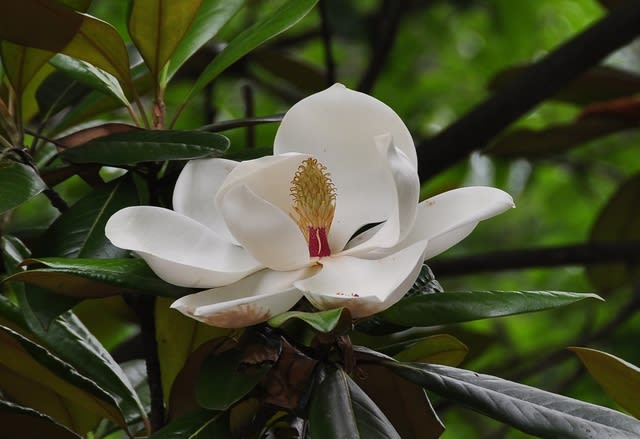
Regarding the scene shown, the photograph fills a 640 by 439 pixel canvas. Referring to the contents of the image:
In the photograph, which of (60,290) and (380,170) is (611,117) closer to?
(380,170)

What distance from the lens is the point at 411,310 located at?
75cm

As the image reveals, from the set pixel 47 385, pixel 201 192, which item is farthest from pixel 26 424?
pixel 201 192

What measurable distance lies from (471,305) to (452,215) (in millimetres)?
74

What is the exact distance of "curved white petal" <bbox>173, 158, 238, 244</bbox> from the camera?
0.84 meters

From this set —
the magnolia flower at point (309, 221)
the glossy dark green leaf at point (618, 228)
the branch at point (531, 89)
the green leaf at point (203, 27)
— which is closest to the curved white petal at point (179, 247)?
the magnolia flower at point (309, 221)

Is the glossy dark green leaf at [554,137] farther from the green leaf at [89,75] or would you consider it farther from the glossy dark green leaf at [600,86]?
the green leaf at [89,75]

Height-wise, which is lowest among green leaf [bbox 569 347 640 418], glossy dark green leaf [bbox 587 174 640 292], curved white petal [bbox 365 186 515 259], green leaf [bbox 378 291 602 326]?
glossy dark green leaf [bbox 587 174 640 292]

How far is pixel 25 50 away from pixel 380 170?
354 millimetres

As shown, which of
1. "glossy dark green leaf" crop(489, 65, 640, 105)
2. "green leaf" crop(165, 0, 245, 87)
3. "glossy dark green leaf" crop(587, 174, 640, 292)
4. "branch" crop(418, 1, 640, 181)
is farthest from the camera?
"glossy dark green leaf" crop(587, 174, 640, 292)

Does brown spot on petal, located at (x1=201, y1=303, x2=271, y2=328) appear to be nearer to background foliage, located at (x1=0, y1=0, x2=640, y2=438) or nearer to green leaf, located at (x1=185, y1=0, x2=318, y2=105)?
background foliage, located at (x1=0, y1=0, x2=640, y2=438)

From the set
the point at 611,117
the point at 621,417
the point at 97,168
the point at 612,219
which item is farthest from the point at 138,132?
the point at 612,219

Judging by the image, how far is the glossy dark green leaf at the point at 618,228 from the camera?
6.52 ft

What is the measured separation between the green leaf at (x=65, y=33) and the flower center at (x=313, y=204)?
209mm

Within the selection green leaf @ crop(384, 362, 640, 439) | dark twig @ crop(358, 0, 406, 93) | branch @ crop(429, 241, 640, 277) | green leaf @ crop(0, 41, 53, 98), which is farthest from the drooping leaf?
dark twig @ crop(358, 0, 406, 93)
